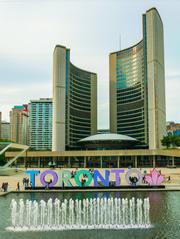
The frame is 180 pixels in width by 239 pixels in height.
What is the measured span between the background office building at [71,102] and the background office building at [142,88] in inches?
510

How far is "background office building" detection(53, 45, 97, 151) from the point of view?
138m

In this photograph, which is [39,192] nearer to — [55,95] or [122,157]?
[122,157]

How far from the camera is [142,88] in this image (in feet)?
458

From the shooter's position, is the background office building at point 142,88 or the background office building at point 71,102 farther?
the background office building at point 71,102

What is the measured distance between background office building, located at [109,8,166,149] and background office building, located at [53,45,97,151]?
13.0 metres

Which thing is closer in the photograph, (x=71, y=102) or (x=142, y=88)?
(x=142, y=88)

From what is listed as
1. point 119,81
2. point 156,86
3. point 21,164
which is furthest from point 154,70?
point 21,164

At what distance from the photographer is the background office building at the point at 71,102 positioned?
138 meters

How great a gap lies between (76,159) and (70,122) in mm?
36362

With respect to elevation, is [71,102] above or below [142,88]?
below

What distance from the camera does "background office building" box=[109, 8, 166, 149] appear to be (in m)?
126

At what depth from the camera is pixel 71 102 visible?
5891 inches

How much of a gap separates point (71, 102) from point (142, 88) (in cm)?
3540

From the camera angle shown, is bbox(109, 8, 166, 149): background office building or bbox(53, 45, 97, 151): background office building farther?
bbox(53, 45, 97, 151): background office building
